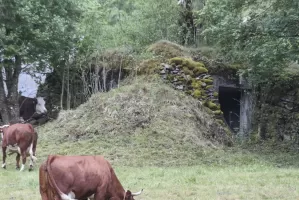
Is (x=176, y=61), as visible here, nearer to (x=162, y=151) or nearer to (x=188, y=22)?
(x=188, y=22)

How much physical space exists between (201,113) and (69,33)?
19.5 feet

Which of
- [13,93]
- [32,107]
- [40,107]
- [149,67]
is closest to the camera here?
[149,67]

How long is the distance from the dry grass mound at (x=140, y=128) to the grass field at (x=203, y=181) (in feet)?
3.57

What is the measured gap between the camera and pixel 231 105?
20.2m

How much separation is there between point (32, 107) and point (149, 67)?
6003mm

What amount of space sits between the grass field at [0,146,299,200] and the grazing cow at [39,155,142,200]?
5.98 feet

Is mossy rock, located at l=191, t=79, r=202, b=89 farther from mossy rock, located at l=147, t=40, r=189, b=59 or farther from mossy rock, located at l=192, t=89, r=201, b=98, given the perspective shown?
mossy rock, located at l=147, t=40, r=189, b=59

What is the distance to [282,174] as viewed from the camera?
10227 mm

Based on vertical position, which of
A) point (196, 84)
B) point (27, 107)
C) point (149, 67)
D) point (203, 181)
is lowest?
point (203, 181)

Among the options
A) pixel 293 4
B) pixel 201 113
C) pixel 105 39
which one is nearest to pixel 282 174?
pixel 293 4

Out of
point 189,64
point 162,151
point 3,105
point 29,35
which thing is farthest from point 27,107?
point 162,151

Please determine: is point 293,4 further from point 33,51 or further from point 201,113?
point 33,51

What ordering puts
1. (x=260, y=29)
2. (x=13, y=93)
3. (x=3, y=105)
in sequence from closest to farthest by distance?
1. (x=260, y=29)
2. (x=3, y=105)
3. (x=13, y=93)

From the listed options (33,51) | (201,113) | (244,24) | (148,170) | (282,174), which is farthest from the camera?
(33,51)
